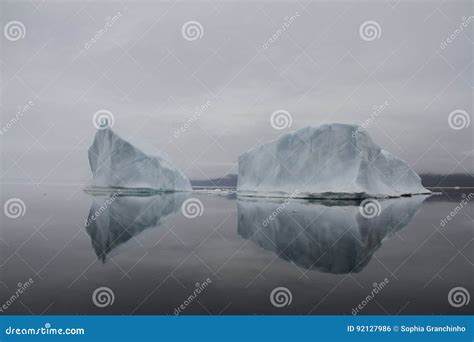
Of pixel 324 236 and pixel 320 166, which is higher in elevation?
pixel 320 166

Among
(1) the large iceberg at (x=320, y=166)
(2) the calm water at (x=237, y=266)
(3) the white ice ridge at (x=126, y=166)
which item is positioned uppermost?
(1) the large iceberg at (x=320, y=166)

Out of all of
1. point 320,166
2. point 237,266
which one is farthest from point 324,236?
point 320,166

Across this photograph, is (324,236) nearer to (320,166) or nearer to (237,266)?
(237,266)

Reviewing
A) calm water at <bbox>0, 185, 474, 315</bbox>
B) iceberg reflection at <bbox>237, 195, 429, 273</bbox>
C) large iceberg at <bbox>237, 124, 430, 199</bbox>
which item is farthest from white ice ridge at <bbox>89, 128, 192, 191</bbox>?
calm water at <bbox>0, 185, 474, 315</bbox>

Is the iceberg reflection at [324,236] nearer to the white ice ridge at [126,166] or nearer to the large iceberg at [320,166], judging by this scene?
the large iceberg at [320,166]

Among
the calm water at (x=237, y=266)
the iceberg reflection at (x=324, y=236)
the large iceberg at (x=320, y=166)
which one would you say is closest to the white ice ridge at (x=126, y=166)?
the large iceberg at (x=320, y=166)

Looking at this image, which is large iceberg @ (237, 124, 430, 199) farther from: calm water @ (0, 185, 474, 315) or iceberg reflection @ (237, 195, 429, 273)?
calm water @ (0, 185, 474, 315)
